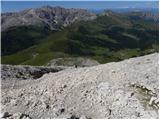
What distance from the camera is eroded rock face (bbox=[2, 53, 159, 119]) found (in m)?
24.8

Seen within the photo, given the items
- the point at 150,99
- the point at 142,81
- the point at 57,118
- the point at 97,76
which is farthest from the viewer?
the point at 97,76

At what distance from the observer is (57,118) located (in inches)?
917

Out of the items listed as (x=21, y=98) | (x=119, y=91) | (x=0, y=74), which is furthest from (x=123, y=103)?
(x=0, y=74)

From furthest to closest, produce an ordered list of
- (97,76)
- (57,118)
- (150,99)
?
(97,76), (150,99), (57,118)

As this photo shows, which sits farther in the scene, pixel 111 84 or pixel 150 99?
pixel 111 84

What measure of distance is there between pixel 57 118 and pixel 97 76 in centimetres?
780

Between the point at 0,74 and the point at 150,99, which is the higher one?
the point at 150,99

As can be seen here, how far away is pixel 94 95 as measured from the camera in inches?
1070

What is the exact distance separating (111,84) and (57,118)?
6.24 metres

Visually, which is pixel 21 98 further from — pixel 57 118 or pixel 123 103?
pixel 123 103

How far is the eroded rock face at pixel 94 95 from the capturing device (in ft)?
81.3

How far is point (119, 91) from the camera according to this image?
1049 inches

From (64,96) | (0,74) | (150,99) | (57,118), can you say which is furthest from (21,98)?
(0,74)

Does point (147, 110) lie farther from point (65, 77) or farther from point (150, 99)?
point (65, 77)
